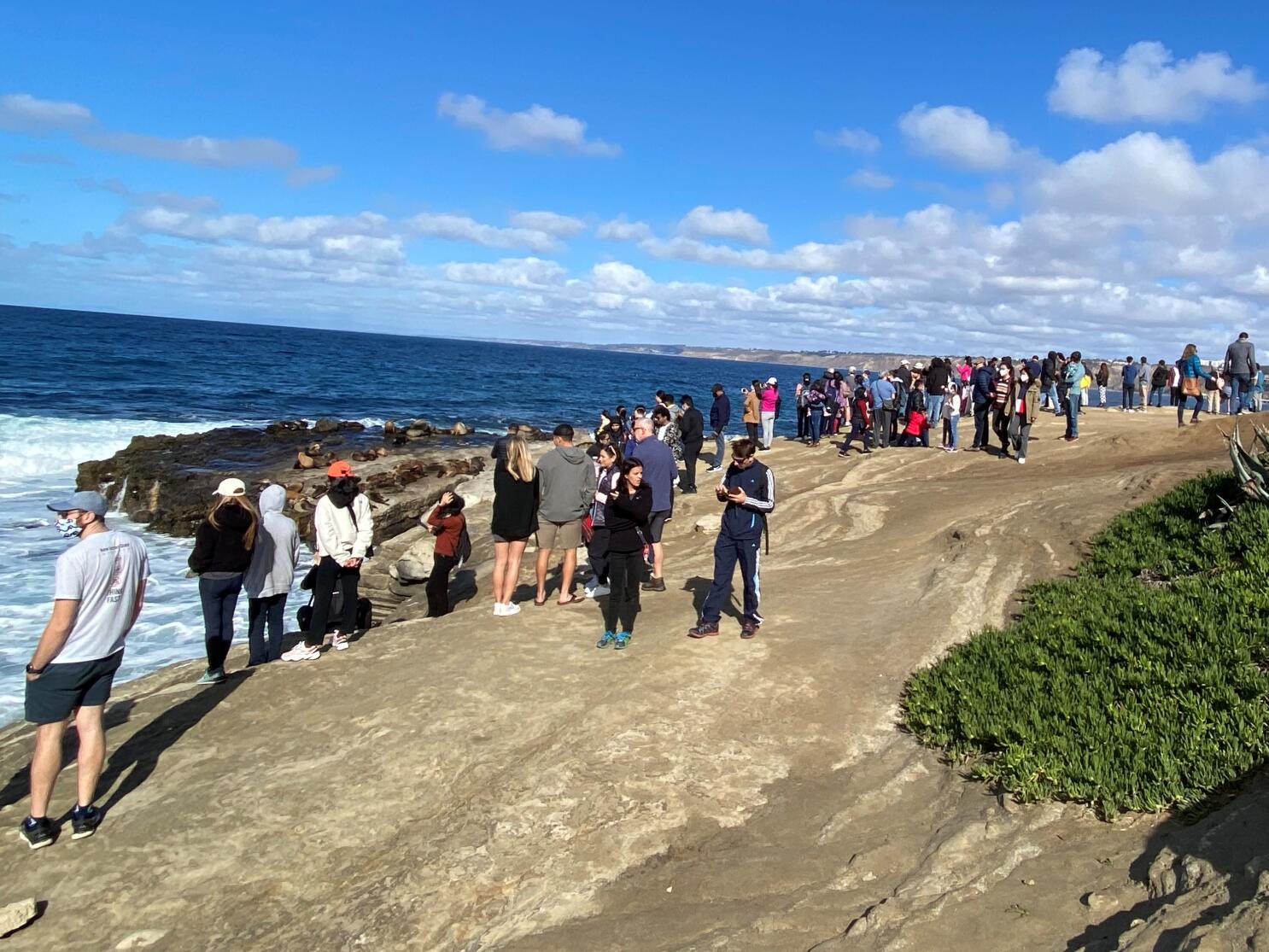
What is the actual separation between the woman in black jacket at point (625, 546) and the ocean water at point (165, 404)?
7.08 m

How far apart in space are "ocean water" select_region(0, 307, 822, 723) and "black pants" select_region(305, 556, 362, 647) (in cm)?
403

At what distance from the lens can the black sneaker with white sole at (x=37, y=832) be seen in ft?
17.1

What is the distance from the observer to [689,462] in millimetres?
16141

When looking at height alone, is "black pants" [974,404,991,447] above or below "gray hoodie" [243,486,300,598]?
above

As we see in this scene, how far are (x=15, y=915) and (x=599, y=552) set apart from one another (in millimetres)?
6586

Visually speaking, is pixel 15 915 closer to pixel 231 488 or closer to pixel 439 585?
pixel 231 488

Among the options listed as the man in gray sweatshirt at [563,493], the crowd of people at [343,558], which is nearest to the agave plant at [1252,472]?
the crowd of people at [343,558]

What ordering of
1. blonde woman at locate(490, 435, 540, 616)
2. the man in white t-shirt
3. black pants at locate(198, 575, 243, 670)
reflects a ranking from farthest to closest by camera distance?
blonde woman at locate(490, 435, 540, 616) < black pants at locate(198, 575, 243, 670) < the man in white t-shirt

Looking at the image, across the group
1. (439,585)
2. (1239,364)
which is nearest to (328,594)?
(439,585)

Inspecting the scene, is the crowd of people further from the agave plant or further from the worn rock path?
the agave plant

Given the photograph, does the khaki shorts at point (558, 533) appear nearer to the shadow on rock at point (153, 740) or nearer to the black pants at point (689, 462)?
the shadow on rock at point (153, 740)

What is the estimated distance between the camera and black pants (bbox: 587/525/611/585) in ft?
33.1

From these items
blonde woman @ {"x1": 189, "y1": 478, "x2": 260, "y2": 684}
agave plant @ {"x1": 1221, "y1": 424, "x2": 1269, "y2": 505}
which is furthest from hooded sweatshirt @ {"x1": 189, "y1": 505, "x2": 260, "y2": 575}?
agave plant @ {"x1": 1221, "y1": 424, "x2": 1269, "y2": 505}

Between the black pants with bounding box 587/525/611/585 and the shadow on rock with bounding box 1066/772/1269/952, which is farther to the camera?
the black pants with bounding box 587/525/611/585
